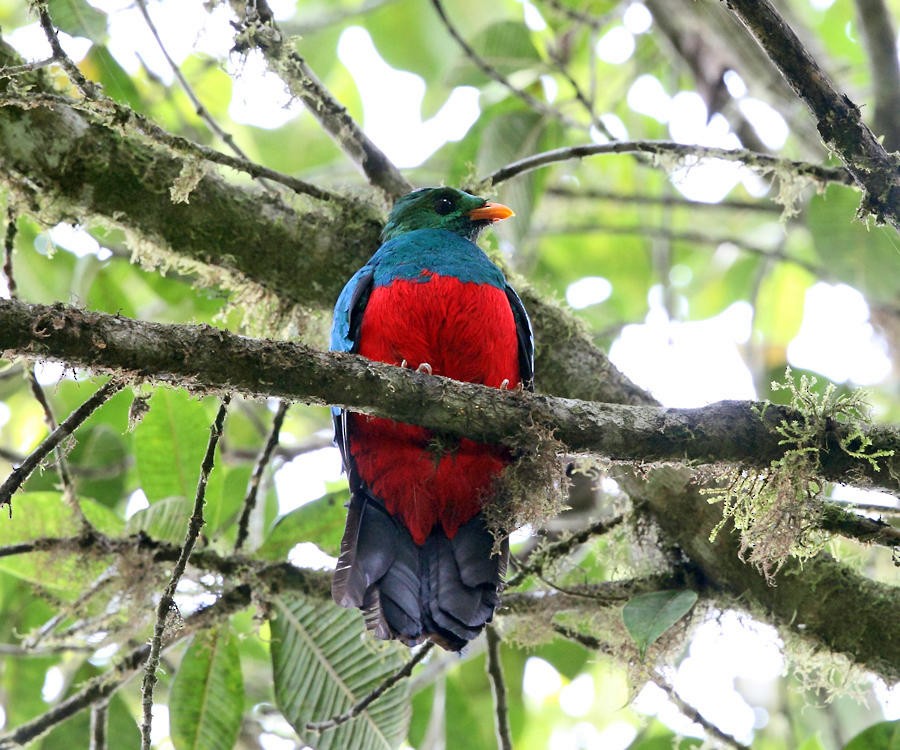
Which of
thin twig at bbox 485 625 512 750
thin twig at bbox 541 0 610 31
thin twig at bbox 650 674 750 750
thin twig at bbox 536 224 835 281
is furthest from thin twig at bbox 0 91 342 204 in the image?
thin twig at bbox 536 224 835 281

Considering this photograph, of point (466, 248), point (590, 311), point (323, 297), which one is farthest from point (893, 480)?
point (590, 311)

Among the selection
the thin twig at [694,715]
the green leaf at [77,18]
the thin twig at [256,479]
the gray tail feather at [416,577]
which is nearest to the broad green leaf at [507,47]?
the green leaf at [77,18]

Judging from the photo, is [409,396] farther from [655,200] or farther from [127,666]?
[655,200]

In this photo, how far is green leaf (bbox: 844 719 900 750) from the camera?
3.18m

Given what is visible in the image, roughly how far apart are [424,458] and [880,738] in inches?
67.2

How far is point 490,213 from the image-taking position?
12.7 feet

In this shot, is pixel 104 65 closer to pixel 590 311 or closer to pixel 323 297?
pixel 323 297

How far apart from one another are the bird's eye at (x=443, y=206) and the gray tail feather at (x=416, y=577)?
124 cm

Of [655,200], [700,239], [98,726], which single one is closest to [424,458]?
[98,726]

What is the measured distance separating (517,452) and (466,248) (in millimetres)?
1130

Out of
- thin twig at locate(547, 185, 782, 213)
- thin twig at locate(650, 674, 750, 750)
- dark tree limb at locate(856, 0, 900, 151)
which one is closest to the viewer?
thin twig at locate(650, 674, 750, 750)

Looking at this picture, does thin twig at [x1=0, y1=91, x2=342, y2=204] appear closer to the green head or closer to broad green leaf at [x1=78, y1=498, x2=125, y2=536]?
the green head

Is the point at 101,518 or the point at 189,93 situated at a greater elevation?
the point at 189,93

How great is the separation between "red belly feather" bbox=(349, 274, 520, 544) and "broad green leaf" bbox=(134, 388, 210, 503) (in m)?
0.70
